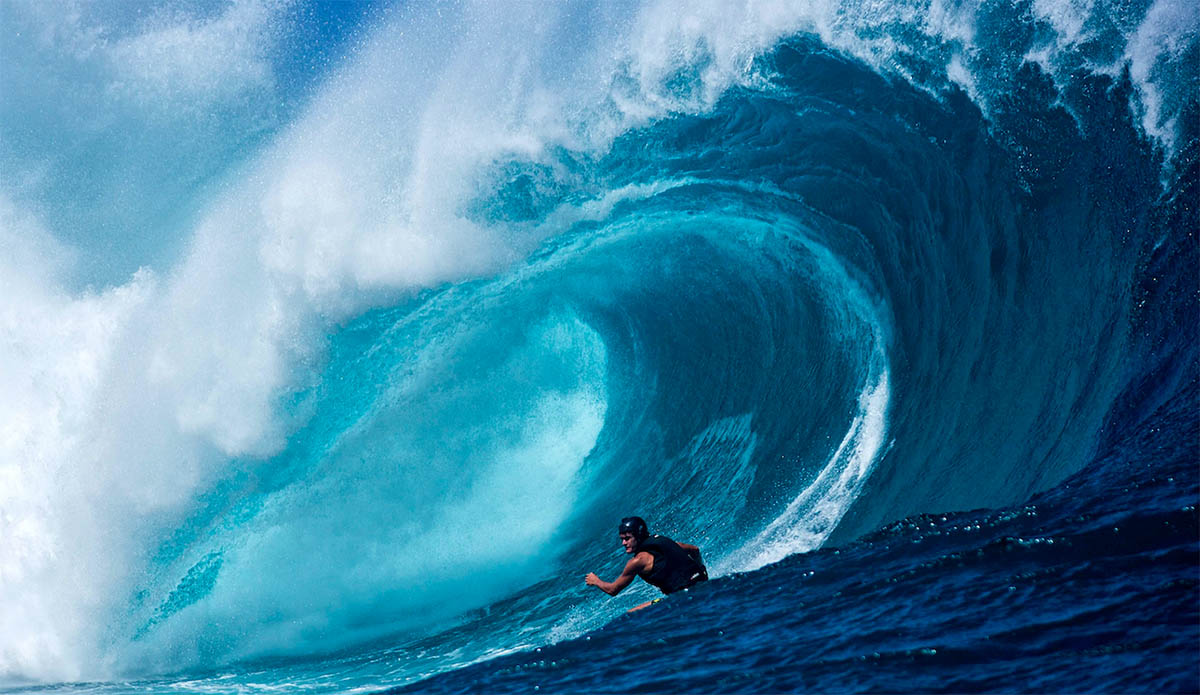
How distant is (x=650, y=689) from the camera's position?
426 centimetres

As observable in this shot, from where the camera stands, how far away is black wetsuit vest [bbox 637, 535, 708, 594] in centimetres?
629

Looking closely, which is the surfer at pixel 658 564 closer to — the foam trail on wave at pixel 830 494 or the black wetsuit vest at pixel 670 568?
the black wetsuit vest at pixel 670 568

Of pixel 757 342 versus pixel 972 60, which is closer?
pixel 972 60

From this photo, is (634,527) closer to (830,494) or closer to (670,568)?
(670,568)

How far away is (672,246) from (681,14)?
2.73m

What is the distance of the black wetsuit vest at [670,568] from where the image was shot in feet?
20.6

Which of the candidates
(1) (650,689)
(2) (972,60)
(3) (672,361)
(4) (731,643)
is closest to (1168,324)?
(2) (972,60)

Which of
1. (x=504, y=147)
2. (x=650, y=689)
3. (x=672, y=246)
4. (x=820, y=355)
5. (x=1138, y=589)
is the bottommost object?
(x=1138, y=589)

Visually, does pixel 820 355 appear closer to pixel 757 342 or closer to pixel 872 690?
pixel 757 342

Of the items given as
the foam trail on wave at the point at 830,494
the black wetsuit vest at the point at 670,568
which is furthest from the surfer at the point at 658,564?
the foam trail on wave at the point at 830,494

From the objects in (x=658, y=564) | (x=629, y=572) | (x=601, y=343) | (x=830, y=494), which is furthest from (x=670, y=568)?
(x=601, y=343)

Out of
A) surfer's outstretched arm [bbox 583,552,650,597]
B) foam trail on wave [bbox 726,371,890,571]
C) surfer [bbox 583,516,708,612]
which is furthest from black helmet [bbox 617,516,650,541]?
foam trail on wave [bbox 726,371,890,571]

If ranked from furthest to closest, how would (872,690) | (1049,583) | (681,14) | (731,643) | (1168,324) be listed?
(681,14) < (1168,324) < (731,643) < (1049,583) < (872,690)

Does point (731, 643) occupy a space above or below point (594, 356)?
below
